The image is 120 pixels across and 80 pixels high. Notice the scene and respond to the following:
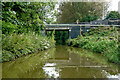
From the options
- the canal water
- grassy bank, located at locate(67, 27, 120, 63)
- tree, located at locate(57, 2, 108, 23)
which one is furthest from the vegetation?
tree, located at locate(57, 2, 108, 23)

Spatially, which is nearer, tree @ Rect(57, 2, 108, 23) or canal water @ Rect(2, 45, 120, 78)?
canal water @ Rect(2, 45, 120, 78)

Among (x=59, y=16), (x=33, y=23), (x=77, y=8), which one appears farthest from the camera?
(x=59, y=16)

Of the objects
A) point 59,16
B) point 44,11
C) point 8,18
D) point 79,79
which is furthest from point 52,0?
point 59,16

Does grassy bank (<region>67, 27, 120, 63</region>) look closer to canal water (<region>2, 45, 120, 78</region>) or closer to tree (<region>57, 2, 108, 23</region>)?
canal water (<region>2, 45, 120, 78</region>)

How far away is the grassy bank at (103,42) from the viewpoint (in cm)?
410

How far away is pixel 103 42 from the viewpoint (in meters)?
6.89

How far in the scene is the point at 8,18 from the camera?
14.9 ft

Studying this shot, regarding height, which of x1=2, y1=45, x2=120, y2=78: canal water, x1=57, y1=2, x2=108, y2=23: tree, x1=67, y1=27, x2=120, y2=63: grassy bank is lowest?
x1=2, y1=45, x2=120, y2=78: canal water

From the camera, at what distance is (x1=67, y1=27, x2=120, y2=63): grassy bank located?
4.10 metres

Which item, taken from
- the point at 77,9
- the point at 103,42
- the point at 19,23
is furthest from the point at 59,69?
the point at 77,9

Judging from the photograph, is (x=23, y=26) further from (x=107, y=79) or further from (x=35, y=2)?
(x=107, y=79)

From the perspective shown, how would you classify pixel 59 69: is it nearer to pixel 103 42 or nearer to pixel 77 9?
pixel 103 42

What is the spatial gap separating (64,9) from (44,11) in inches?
671

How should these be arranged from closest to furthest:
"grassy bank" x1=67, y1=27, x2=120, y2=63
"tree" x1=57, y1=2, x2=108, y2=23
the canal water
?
the canal water
"grassy bank" x1=67, y1=27, x2=120, y2=63
"tree" x1=57, y1=2, x2=108, y2=23
